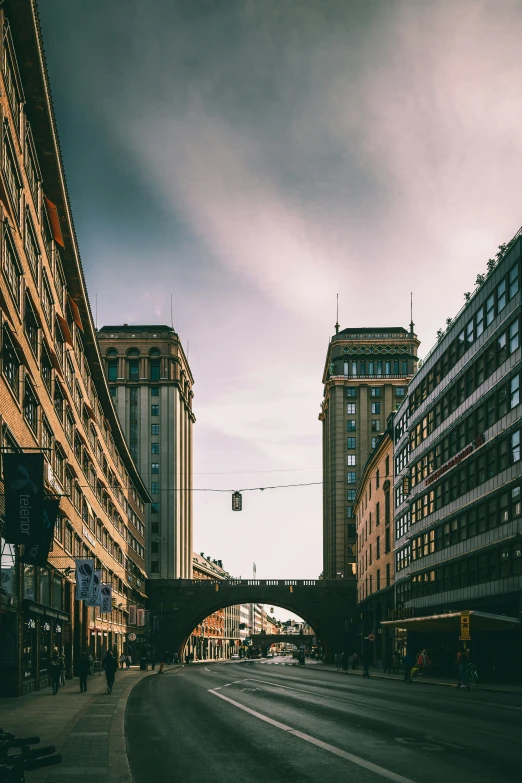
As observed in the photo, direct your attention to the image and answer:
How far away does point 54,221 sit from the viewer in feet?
136

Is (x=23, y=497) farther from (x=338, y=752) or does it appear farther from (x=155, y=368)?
(x=155, y=368)

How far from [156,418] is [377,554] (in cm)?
6058

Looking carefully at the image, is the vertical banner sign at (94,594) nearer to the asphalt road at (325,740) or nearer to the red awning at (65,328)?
the asphalt road at (325,740)

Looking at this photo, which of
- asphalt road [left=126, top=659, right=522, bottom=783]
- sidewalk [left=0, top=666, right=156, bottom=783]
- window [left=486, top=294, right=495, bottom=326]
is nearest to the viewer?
sidewalk [left=0, top=666, right=156, bottom=783]

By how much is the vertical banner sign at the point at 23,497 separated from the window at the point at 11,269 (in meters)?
7.59

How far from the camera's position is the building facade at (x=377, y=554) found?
7988 cm

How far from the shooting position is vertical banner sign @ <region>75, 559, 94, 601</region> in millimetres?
43344

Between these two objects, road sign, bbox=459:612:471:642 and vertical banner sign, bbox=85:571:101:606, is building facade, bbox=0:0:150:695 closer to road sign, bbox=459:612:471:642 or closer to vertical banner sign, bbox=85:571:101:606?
vertical banner sign, bbox=85:571:101:606

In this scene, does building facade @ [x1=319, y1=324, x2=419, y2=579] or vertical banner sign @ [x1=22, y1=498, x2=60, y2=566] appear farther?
building facade @ [x1=319, y1=324, x2=419, y2=579]

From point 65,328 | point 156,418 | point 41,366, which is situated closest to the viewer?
point 41,366

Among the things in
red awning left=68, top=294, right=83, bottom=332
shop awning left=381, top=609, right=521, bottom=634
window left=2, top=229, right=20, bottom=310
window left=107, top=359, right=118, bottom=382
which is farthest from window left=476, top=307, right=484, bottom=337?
window left=107, top=359, right=118, bottom=382

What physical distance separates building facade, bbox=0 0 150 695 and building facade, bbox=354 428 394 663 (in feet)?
89.3

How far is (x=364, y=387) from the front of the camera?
14188cm

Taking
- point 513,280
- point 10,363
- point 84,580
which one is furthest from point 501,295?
point 10,363
